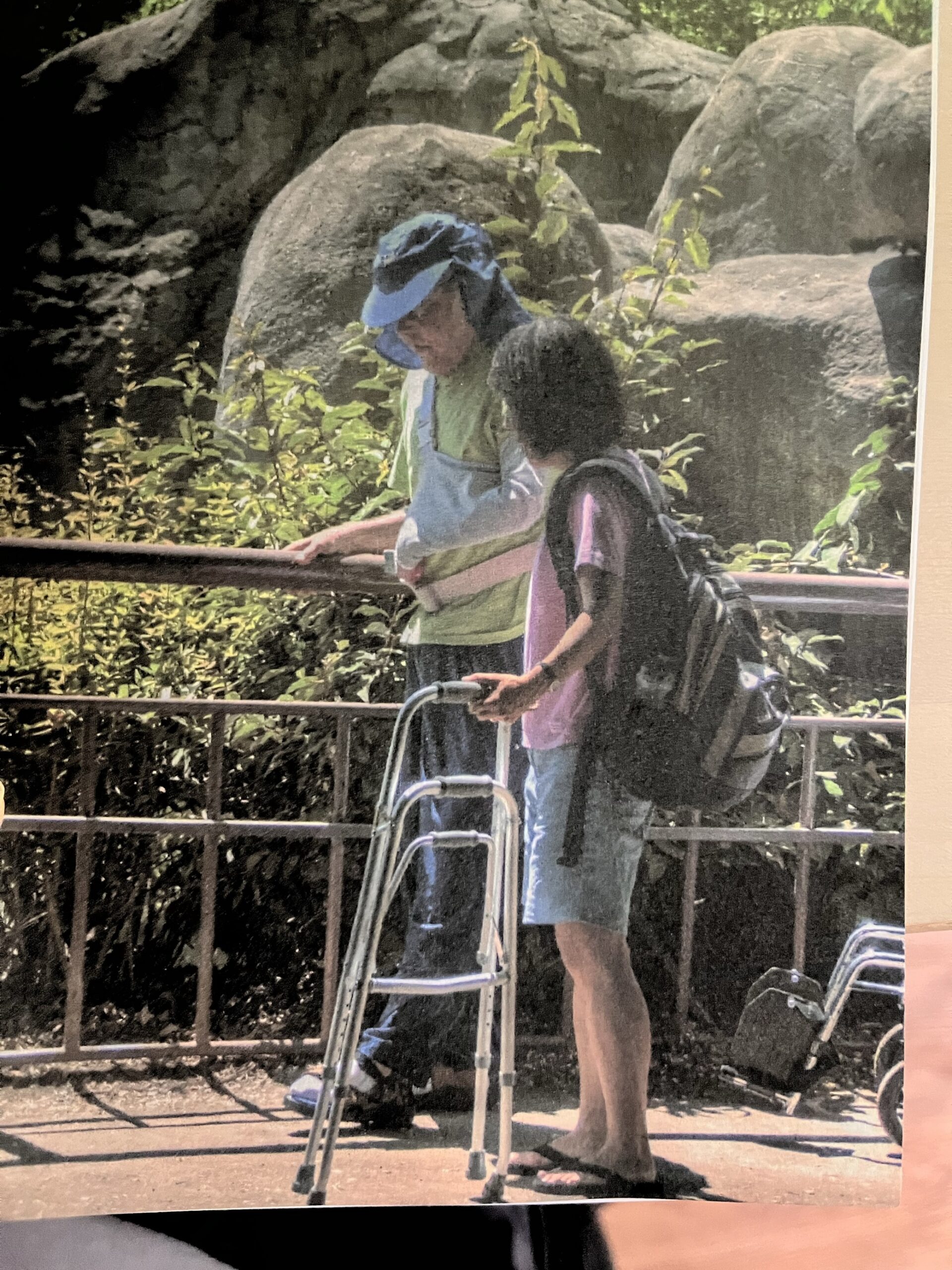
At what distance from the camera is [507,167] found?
1878 mm

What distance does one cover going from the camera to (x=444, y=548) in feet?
6.09

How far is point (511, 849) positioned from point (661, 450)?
71cm

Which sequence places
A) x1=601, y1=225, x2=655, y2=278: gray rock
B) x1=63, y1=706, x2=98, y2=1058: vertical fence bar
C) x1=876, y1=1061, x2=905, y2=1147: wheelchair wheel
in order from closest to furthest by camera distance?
x1=63, y1=706, x2=98, y2=1058: vertical fence bar, x1=601, y1=225, x2=655, y2=278: gray rock, x1=876, y1=1061, x2=905, y2=1147: wheelchair wheel

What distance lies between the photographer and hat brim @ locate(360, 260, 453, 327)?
1.84 meters

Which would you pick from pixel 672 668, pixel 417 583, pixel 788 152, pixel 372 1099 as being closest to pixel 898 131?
pixel 788 152

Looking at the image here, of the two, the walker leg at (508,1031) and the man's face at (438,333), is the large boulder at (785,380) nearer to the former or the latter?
the man's face at (438,333)

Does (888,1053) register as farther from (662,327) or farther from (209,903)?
(662,327)

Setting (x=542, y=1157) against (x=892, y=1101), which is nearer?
(x=542, y=1157)

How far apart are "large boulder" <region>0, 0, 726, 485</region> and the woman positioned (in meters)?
0.47

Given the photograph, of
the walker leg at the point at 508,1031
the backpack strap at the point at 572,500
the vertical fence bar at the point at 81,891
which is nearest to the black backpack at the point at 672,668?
the backpack strap at the point at 572,500

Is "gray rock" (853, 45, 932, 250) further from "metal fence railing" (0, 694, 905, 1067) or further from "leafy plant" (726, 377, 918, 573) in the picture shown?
"metal fence railing" (0, 694, 905, 1067)

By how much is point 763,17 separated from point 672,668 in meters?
1.15

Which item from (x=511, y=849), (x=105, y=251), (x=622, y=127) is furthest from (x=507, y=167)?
(x=511, y=849)

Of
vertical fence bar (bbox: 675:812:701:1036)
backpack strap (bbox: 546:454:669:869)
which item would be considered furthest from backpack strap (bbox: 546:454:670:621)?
vertical fence bar (bbox: 675:812:701:1036)
